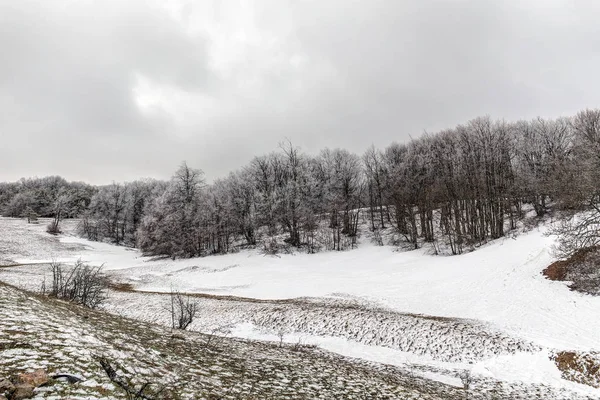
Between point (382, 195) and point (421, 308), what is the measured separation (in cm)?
4354

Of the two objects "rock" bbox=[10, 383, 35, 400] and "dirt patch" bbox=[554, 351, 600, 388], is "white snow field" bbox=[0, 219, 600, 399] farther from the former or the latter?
"rock" bbox=[10, 383, 35, 400]

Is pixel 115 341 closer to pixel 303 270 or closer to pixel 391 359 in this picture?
pixel 391 359

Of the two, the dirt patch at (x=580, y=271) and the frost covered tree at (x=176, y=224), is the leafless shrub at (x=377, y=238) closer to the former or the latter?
the dirt patch at (x=580, y=271)

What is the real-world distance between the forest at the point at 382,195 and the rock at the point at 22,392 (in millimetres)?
45907

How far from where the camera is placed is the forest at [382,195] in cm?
4509

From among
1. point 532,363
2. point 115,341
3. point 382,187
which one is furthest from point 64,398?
point 382,187

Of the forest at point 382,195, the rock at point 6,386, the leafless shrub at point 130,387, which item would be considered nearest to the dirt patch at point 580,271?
the forest at point 382,195

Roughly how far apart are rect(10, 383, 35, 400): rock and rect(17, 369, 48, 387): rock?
0.11 m

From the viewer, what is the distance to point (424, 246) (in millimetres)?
47406

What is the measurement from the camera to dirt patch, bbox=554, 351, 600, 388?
11576 millimetres

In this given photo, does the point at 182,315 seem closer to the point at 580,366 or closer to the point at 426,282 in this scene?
the point at 580,366

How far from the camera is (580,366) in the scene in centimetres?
1245

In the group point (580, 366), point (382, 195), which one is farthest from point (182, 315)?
point (382, 195)

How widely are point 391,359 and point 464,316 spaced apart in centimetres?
924
